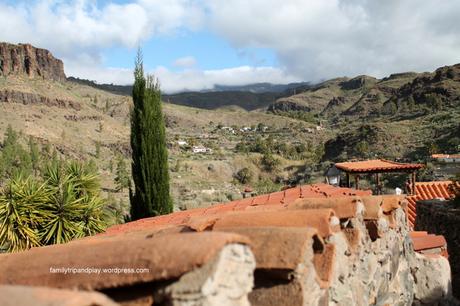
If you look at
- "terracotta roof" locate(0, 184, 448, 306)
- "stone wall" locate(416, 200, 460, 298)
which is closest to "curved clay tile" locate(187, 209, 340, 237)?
"terracotta roof" locate(0, 184, 448, 306)

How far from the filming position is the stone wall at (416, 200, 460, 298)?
11.2 m

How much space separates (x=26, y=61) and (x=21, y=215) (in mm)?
102218

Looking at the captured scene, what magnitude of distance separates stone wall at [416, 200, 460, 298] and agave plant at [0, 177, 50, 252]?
32.7 ft

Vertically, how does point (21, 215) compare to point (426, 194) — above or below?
above

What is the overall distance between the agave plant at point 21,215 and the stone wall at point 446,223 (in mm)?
9968

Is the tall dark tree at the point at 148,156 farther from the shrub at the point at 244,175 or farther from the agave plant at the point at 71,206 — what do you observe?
the shrub at the point at 244,175

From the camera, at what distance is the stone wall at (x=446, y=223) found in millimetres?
11211

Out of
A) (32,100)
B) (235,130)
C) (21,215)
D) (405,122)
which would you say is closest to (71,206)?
(21,215)

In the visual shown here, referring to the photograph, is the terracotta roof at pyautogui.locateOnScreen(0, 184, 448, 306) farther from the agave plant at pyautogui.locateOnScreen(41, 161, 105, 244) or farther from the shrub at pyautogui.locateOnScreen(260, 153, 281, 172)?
the shrub at pyautogui.locateOnScreen(260, 153, 281, 172)

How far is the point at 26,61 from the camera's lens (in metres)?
101

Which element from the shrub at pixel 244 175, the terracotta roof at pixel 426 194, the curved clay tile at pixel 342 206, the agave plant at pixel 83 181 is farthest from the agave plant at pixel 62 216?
the shrub at pixel 244 175

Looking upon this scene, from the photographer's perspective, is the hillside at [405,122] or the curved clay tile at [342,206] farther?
the hillside at [405,122]

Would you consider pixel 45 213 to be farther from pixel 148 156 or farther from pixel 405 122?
pixel 405 122

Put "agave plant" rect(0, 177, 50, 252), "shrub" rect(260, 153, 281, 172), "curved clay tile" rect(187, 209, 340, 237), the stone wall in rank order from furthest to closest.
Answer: "shrub" rect(260, 153, 281, 172), the stone wall, "agave plant" rect(0, 177, 50, 252), "curved clay tile" rect(187, 209, 340, 237)
